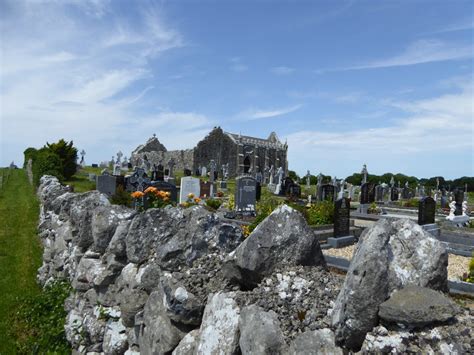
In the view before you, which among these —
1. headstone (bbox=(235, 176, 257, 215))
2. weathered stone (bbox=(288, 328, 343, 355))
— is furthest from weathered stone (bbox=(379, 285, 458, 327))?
headstone (bbox=(235, 176, 257, 215))

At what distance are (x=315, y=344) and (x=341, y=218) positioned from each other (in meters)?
10.6

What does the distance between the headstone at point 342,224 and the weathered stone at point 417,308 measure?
10.2 metres

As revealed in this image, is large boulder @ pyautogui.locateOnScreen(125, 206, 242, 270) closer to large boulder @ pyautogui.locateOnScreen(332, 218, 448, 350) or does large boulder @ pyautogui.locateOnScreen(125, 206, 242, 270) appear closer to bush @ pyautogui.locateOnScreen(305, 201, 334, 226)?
large boulder @ pyautogui.locateOnScreen(332, 218, 448, 350)

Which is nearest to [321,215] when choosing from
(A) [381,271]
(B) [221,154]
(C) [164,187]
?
(C) [164,187]

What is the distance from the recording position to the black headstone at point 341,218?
12453mm

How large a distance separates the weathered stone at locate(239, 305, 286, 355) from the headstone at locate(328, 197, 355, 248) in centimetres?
971

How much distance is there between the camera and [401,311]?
6.55 feet

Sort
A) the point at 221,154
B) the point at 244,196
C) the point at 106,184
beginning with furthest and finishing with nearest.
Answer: the point at 221,154, the point at 244,196, the point at 106,184

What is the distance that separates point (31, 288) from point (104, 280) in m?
4.65

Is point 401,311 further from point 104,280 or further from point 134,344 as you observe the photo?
point 104,280

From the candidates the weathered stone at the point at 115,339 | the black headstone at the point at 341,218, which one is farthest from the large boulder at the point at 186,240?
the black headstone at the point at 341,218

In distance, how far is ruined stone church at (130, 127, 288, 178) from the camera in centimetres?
5897

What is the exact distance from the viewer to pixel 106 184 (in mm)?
17797

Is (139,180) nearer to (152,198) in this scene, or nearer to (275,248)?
(152,198)
